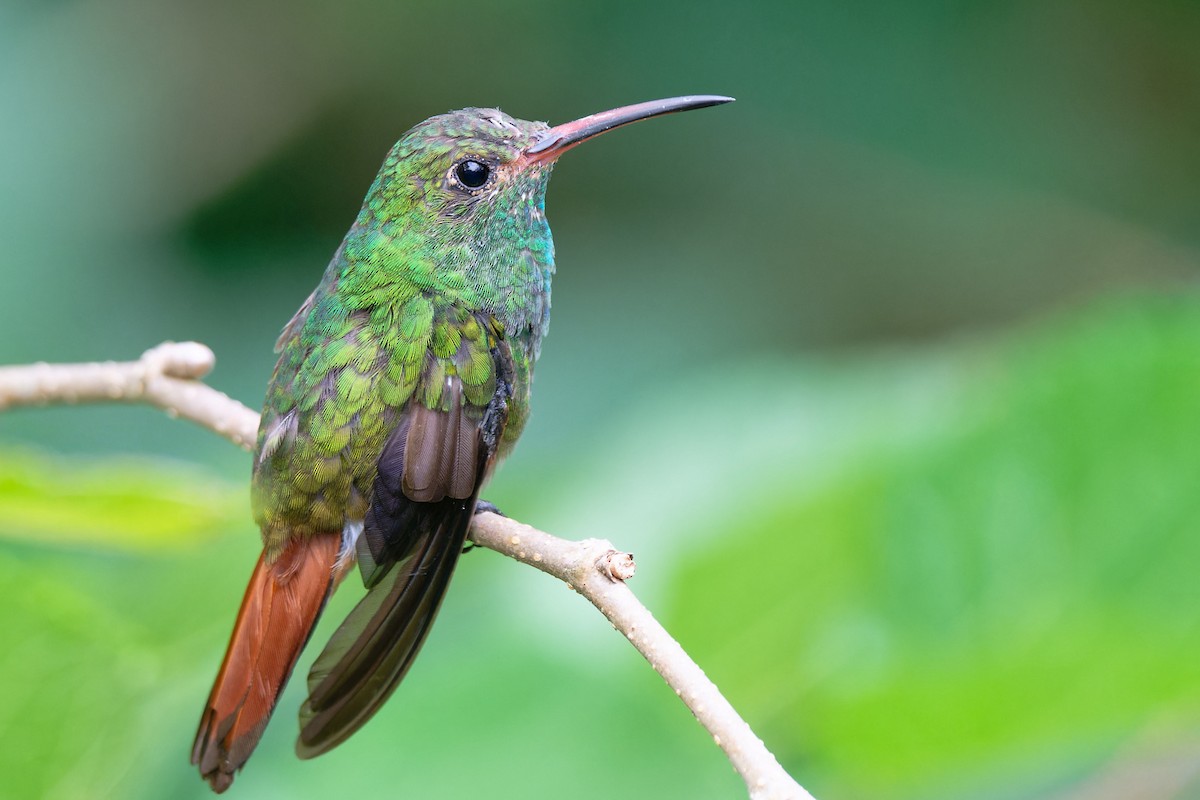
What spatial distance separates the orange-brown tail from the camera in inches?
79.4

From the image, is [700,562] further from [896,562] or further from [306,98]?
[306,98]

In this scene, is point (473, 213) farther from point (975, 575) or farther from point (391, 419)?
point (975, 575)

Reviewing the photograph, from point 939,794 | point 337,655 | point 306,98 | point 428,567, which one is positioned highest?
point 306,98

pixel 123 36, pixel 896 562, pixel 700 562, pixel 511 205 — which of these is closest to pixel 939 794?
pixel 896 562

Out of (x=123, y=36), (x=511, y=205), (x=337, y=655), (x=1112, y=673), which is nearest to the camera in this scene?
(x=1112, y=673)

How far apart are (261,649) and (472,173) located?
1004mm

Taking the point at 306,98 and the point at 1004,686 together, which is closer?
the point at 1004,686

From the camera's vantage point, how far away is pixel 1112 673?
177cm

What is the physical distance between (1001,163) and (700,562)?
3.56 meters

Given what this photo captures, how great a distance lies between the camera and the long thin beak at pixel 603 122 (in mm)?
2373

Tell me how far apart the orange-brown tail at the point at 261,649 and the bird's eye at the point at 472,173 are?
76cm

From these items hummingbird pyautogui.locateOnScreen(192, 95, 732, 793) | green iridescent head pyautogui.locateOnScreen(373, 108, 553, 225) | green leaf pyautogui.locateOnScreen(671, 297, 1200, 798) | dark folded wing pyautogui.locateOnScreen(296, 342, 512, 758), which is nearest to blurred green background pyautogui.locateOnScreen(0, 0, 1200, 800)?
green leaf pyautogui.locateOnScreen(671, 297, 1200, 798)

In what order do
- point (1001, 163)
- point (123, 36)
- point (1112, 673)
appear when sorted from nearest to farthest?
point (1112, 673)
point (123, 36)
point (1001, 163)

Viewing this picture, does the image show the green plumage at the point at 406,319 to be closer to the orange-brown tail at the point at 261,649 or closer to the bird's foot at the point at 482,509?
the orange-brown tail at the point at 261,649
